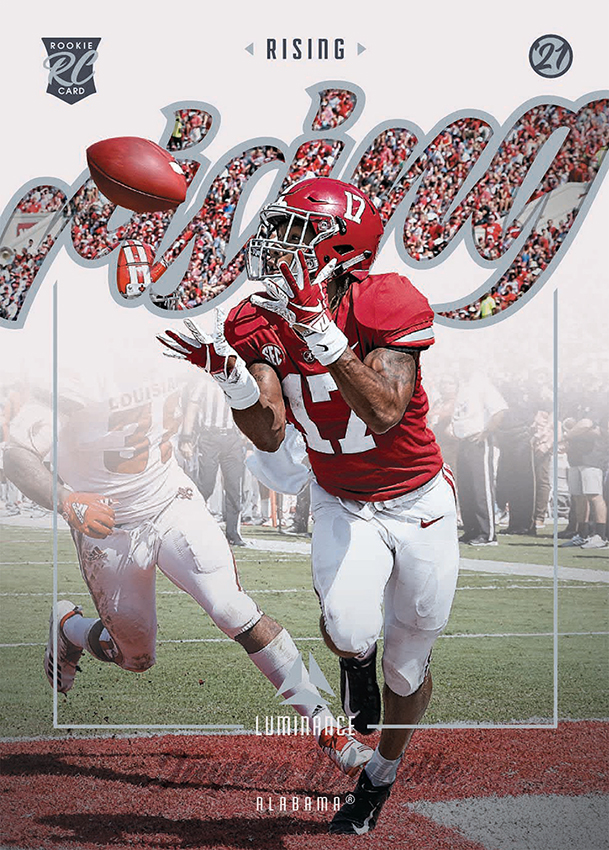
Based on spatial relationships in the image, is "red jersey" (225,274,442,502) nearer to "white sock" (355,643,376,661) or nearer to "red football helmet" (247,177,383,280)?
"red football helmet" (247,177,383,280)

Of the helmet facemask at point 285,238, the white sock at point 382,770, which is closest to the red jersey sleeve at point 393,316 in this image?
the helmet facemask at point 285,238

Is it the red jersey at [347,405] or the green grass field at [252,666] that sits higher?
the red jersey at [347,405]

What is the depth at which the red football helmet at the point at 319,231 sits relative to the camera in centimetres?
Result: 247

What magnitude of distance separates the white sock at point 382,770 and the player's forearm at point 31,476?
1239mm

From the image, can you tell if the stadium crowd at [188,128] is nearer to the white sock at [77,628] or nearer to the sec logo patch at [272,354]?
the sec logo patch at [272,354]

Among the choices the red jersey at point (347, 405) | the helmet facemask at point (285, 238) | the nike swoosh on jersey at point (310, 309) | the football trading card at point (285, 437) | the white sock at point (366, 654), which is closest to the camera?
the nike swoosh on jersey at point (310, 309)

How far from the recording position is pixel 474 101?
298 centimetres

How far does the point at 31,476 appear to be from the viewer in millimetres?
3072

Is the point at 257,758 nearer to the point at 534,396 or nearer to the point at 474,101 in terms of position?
the point at 534,396

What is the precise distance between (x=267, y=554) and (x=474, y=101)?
4.95 feet

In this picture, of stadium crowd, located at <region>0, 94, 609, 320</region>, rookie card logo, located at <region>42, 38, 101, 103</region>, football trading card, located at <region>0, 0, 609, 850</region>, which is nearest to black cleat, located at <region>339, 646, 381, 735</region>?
football trading card, located at <region>0, 0, 609, 850</region>

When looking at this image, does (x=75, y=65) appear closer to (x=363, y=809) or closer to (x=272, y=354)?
(x=272, y=354)

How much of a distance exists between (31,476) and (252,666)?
90cm

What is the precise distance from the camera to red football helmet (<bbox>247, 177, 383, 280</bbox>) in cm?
247
